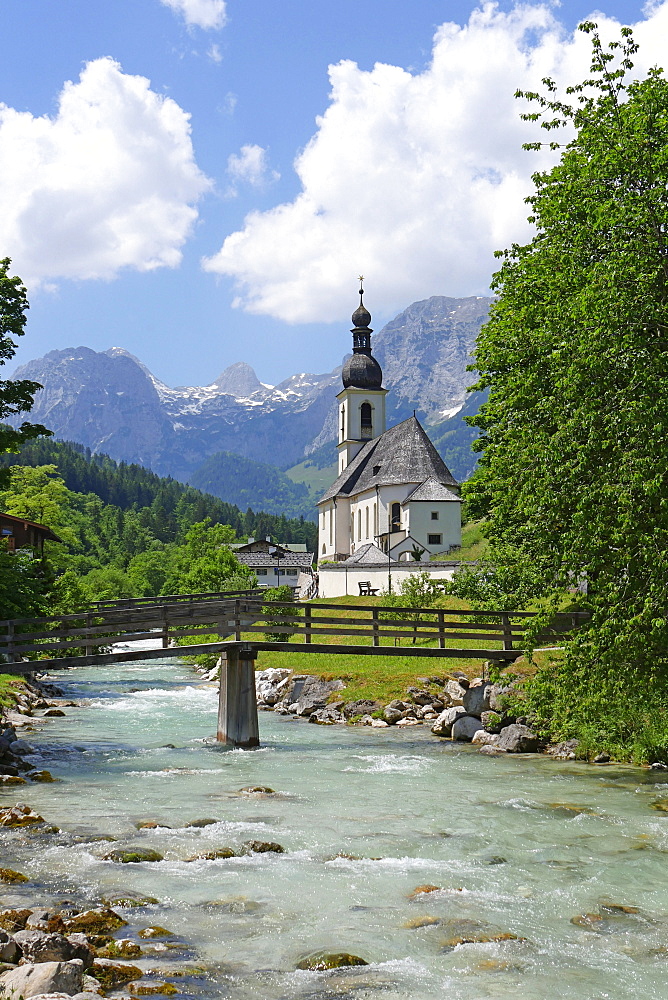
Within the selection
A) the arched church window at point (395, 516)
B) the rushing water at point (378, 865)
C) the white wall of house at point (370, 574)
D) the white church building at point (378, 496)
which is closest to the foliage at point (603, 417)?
the rushing water at point (378, 865)

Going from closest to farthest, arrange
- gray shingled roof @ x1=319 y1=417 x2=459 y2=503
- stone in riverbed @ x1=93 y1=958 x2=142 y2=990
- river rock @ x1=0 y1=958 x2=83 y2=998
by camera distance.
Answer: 1. river rock @ x1=0 y1=958 x2=83 y2=998
2. stone in riverbed @ x1=93 y1=958 x2=142 y2=990
3. gray shingled roof @ x1=319 y1=417 x2=459 y2=503

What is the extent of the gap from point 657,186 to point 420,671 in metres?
20.2

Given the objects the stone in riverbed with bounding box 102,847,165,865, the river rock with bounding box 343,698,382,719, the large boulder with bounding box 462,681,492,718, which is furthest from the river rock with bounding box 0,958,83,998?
the river rock with bounding box 343,698,382,719

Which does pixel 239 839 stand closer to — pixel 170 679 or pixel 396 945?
pixel 396 945

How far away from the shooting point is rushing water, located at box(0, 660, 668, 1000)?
27.5 feet

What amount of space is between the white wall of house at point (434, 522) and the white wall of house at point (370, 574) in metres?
7.98

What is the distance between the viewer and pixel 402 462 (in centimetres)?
8250

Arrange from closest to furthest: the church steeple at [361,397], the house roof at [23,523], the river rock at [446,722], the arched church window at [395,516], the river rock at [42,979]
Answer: the river rock at [42,979], the river rock at [446,722], the house roof at [23,523], the arched church window at [395,516], the church steeple at [361,397]

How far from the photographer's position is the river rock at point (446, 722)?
2408 centimetres

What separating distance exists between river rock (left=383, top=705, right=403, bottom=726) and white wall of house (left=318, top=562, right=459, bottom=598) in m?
25.7

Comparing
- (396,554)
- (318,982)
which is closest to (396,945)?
(318,982)

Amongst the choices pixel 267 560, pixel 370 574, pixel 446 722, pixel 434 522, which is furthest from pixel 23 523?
pixel 267 560

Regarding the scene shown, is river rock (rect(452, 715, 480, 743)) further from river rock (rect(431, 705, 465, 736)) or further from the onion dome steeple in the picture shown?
the onion dome steeple

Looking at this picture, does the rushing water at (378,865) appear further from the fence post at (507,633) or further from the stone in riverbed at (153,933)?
the fence post at (507,633)
